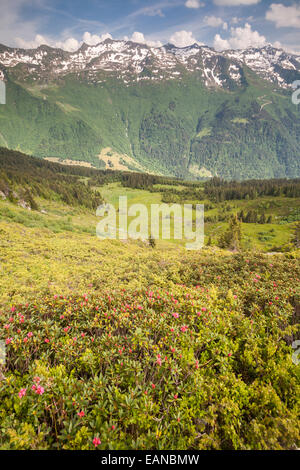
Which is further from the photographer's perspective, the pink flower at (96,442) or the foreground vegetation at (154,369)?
the foreground vegetation at (154,369)

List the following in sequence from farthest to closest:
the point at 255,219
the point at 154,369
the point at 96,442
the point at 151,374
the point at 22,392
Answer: the point at 255,219, the point at 154,369, the point at 151,374, the point at 22,392, the point at 96,442

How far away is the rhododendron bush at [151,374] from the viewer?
150 inches

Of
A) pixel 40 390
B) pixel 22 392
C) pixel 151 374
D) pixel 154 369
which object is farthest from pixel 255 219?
pixel 22 392

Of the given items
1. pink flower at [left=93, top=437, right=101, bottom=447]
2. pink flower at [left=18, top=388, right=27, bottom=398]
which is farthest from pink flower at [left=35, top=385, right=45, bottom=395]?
pink flower at [left=93, top=437, right=101, bottom=447]

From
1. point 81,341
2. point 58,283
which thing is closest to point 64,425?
point 81,341

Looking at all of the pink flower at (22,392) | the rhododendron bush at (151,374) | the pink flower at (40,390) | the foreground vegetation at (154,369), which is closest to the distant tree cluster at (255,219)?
the foreground vegetation at (154,369)

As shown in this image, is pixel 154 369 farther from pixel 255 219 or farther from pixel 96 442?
pixel 255 219

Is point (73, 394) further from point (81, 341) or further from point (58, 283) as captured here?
point (58, 283)

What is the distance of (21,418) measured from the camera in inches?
159

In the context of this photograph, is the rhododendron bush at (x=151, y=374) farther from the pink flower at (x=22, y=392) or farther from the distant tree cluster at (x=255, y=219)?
the distant tree cluster at (x=255, y=219)

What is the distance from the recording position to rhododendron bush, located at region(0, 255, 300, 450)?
380 cm

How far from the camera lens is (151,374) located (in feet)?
15.7

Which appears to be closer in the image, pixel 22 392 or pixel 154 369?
pixel 22 392

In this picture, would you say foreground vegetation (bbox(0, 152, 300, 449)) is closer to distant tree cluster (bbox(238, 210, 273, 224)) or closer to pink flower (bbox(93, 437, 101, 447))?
pink flower (bbox(93, 437, 101, 447))
